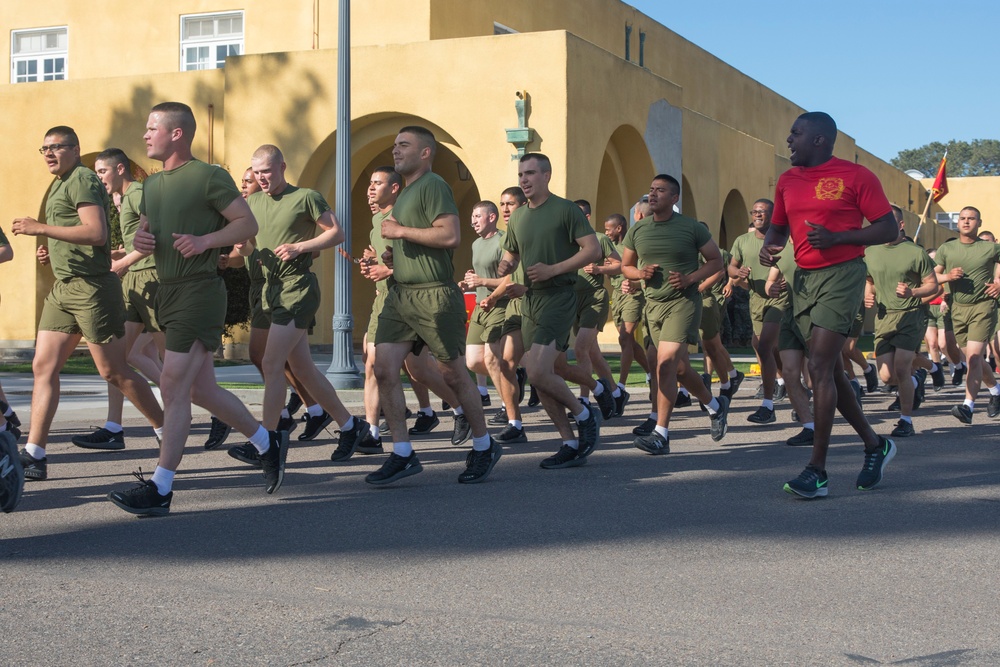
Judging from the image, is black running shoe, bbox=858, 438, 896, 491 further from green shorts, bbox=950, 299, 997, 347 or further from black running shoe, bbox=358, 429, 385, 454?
green shorts, bbox=950, 299, 997, 347

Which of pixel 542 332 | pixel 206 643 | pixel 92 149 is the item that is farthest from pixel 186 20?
pixel 206 643

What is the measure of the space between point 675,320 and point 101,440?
4.25 meters

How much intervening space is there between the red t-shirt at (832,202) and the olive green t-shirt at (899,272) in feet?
13.1

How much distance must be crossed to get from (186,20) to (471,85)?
9.34 metres

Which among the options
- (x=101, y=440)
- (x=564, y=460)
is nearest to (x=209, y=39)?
(x=101, y=440)

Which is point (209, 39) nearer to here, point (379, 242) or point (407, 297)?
point (379, 242)

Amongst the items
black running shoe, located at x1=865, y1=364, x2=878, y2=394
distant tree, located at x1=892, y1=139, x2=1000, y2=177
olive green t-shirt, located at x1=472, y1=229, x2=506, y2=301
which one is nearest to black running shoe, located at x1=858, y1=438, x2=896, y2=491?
olive green t-shirt, located at x1=472, y1=229, x2=506, y2=301

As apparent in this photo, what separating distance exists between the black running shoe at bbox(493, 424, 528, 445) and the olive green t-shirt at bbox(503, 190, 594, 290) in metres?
1.79

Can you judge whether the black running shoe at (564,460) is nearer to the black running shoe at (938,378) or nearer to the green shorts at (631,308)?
the green shorts at (631,308)

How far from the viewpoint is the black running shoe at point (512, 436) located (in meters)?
9.91

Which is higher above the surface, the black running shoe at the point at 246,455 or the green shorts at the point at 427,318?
the green shorts at the point at 427,318

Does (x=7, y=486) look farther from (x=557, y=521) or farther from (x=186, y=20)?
(x=186, y=20)

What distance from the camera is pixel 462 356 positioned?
7785mm

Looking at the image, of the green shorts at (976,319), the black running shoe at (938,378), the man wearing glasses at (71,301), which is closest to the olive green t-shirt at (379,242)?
the man wearing glasses at (71,301)
